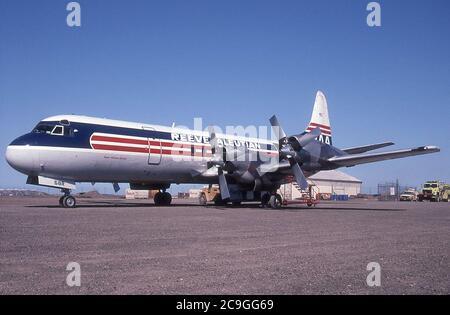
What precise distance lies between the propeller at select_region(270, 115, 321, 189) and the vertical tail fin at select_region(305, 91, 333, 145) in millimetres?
6135

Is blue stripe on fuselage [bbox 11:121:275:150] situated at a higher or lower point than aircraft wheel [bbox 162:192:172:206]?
higher

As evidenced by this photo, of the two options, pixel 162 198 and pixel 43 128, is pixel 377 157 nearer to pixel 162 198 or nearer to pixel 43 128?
pixel 162 198

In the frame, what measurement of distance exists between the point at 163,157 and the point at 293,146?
7.85m

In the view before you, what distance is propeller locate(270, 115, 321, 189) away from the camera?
25.5 metres

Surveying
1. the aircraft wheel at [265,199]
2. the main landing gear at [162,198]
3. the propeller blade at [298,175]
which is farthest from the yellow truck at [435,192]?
the main landing gear at [162,198]

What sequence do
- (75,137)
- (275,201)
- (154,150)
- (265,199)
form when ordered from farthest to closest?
(265,199) < (275,201) < (154,150) < (75,137)

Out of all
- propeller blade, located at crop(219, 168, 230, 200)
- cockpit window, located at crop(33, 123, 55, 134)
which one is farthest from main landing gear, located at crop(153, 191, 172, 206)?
cockpit window, located at crop(33, 123, 55, 134)

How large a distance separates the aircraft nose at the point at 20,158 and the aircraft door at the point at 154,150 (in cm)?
674

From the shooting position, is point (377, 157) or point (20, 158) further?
point (377, 157)

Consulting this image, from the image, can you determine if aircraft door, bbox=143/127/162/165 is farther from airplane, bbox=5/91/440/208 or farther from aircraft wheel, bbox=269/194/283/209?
aircraft wheel, bbox=269/194/283/209

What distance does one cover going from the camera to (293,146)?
85.3 feet

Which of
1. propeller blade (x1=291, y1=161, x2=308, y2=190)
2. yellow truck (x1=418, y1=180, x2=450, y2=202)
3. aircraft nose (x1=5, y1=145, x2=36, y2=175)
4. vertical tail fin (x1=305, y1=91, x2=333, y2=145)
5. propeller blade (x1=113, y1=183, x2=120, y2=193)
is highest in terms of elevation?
vertical tail fin (x1=305, y1=91, x2=333, y2=145)

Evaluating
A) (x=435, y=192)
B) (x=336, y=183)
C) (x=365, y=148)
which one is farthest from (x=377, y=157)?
(x=336, y=183)

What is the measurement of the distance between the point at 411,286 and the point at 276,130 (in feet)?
67.5
